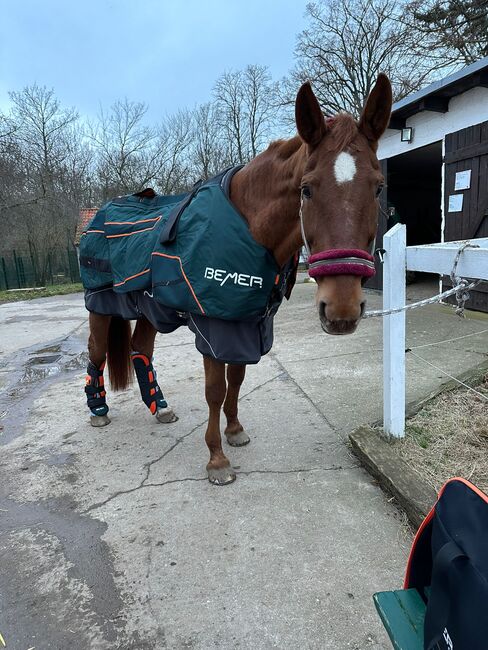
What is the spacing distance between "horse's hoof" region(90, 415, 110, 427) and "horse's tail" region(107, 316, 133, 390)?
0.29 meters

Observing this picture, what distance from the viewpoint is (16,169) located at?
2078cm

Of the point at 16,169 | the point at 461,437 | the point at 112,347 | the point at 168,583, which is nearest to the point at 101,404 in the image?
the point at 112,347

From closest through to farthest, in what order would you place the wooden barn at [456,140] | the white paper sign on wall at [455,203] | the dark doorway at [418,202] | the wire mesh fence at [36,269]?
1. the wooden barn at [456,140]
2. the white paper sign on wall at [455,203]
3. the dark doorway at [418,202]
4. the wire mesh fence at [36,269]

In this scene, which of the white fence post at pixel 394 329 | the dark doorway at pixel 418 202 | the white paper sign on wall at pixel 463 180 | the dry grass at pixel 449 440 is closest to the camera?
the dry grass at pixel 449 440

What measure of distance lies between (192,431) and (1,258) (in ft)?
81.6

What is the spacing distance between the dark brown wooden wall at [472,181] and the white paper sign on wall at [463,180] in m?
0.05

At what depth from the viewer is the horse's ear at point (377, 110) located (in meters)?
1.65

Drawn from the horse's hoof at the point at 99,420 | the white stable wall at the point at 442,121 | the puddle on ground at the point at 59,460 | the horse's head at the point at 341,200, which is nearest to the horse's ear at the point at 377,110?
the horse's head at the point at 341,200

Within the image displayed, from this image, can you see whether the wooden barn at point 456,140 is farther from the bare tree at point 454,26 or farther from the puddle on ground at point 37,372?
the bare tree at point 454,26

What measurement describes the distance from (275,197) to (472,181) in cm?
554

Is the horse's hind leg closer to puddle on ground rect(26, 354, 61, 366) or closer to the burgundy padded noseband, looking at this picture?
the burgundy padded noseband

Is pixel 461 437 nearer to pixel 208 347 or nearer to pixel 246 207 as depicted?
pixel 208 347

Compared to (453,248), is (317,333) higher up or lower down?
lower down

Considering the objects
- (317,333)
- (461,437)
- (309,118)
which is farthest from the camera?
(317,333)
